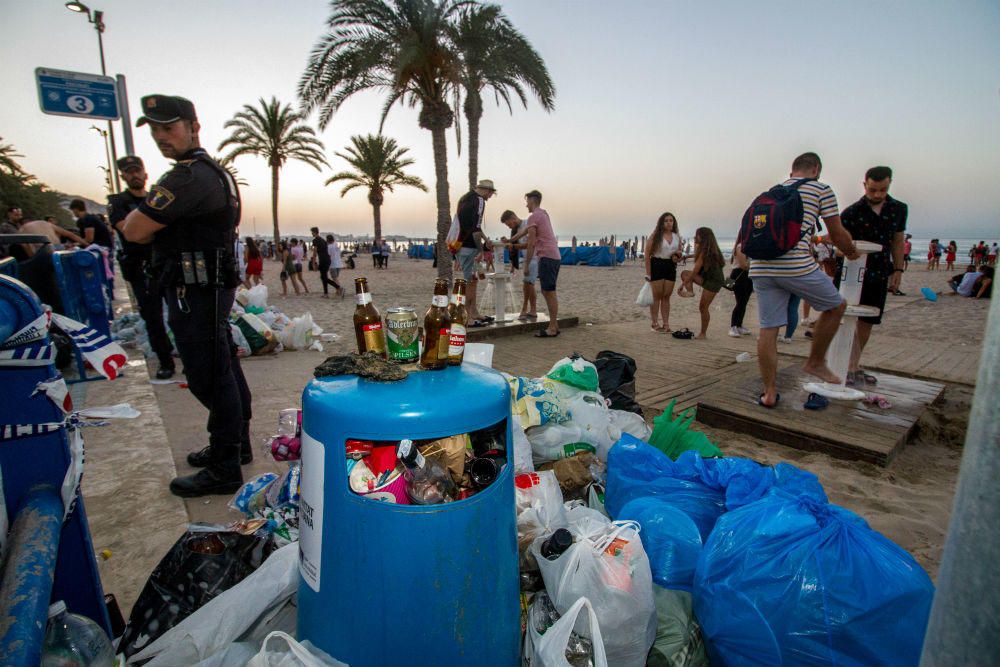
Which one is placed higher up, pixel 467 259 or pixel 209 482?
pixel 467 259

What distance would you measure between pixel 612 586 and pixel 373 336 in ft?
3.57

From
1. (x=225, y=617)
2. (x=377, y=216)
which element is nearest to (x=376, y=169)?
(x=377, y=216)

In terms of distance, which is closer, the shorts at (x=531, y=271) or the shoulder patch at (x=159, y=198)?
the shoulder patch at (x=159, y=198)

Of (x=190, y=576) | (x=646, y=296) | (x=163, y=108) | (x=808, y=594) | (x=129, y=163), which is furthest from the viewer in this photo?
(x=646, y=296)

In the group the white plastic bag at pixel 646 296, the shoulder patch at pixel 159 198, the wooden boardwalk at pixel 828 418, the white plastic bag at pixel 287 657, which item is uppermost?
the shoulder patch at pixel 159 198

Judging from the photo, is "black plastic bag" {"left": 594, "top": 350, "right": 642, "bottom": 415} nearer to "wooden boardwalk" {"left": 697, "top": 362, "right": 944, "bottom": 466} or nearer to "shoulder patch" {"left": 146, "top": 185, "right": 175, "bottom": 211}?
"wooden boardwalk" {"left": 697, "top": 362, "right": 944, "bottom": 466}

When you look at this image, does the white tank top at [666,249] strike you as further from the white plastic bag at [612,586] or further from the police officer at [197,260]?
the white plastic bag at [612,586]

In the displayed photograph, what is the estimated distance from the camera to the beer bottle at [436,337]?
1.51 m

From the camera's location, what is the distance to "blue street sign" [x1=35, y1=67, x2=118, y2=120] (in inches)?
219

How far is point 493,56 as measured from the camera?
12570 mm

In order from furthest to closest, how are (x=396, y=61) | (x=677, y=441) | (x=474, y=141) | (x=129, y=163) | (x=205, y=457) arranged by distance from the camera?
(x=474, y=141) → (x=396, y=61) → (x=129, y=163) → (x=205, y=457) → (x=677, y=441)

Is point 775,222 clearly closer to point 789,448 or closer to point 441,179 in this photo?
point 789,448

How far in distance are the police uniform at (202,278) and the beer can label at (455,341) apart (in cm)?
164

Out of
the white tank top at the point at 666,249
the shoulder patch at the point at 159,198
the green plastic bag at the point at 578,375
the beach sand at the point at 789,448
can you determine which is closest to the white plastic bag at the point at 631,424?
the green plastic bag at the point at 578,375
